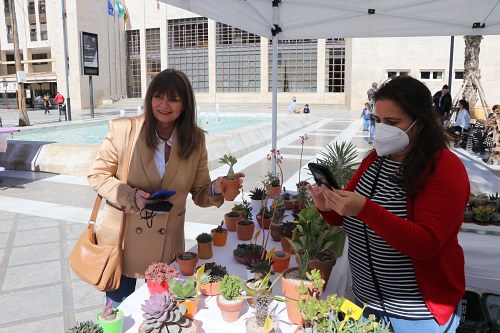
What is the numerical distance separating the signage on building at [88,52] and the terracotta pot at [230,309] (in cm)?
2017

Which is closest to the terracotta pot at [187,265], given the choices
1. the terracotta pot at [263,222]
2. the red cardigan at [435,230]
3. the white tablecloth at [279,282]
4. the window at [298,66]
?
the white tablecloth at [279,282]

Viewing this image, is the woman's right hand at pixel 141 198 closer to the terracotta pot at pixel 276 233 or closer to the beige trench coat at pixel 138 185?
the beige trench coat at pixel 138 185

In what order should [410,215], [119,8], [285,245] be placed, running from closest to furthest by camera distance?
[410,215], [285,245], [119,8]

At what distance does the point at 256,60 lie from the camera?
36.1 m

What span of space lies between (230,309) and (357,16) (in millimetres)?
3594

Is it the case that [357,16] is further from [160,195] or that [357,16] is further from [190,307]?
[190,307]

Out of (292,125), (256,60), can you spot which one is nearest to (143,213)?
(292,125)

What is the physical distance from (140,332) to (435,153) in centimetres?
122

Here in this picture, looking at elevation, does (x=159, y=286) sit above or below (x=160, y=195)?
below

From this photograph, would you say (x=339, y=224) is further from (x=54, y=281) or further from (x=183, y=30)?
(x=183, y=30)

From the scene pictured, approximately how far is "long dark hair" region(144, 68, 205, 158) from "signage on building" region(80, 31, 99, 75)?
19.3m

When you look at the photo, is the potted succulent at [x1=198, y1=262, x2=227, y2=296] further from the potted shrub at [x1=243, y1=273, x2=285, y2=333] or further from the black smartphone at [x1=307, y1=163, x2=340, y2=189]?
the black smartphone at [x1=307, y1=163, x2=340, y2=189]

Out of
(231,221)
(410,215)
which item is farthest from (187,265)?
(410,215)

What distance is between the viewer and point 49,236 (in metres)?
4.62
